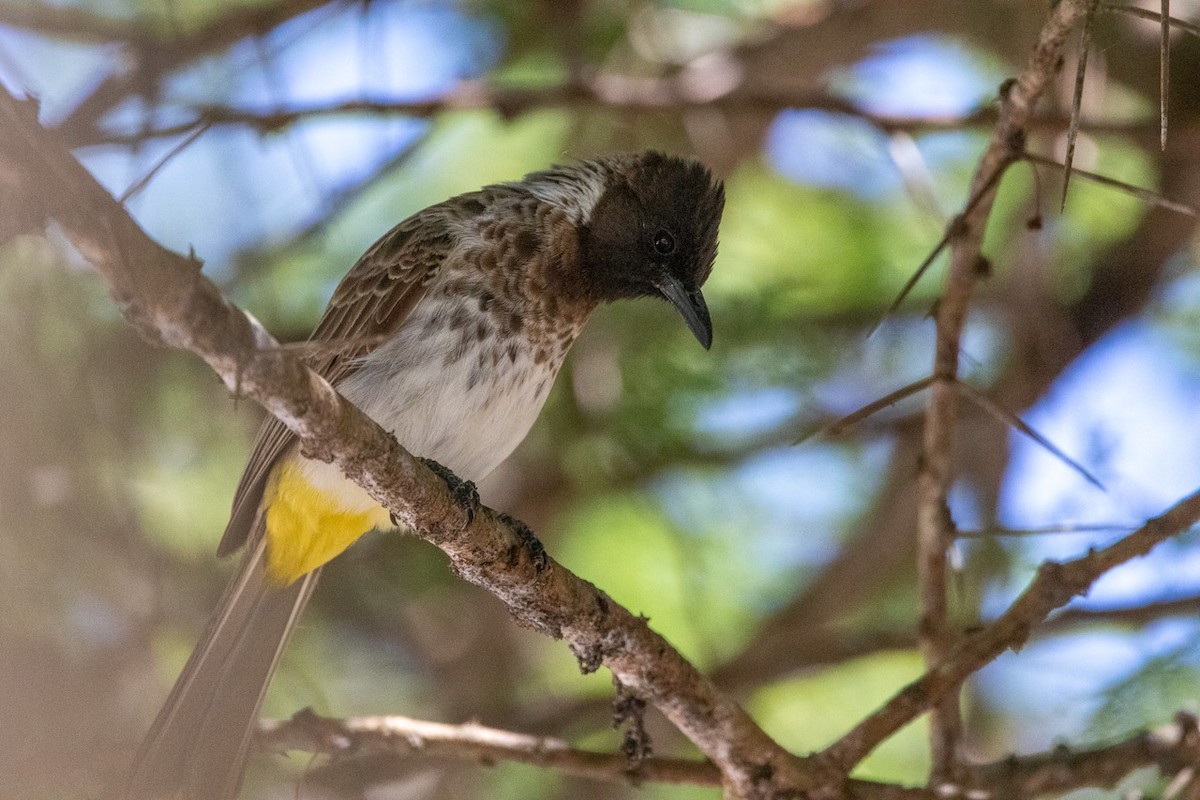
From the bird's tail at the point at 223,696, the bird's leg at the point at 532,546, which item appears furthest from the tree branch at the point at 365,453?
the bird's tail at the point at 223,696

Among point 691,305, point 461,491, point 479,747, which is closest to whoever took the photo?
point 461,491

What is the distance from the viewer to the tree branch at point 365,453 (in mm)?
1569

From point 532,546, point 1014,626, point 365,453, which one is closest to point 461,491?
point 532,546

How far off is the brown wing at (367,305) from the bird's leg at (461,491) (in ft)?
1.72

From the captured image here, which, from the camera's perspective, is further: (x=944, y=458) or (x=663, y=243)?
(x=663, y=243)

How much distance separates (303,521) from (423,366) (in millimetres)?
479

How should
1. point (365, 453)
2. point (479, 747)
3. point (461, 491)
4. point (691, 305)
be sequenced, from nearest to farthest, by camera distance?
1. point (365, 453)
2. point (461, 491)
3. point (479, 747)
4. point (691, 305)

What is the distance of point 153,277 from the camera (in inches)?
65.1

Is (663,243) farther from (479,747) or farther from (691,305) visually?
(479,747)

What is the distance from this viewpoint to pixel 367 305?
313 cm

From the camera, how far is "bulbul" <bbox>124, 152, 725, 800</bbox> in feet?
9.65

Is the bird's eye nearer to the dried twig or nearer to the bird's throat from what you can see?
the dried twig

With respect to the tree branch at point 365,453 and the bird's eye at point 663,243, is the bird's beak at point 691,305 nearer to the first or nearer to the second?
the bird's eye at point 663,243

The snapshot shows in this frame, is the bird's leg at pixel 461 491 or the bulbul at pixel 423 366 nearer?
the bird's leg at pixel 461 491
